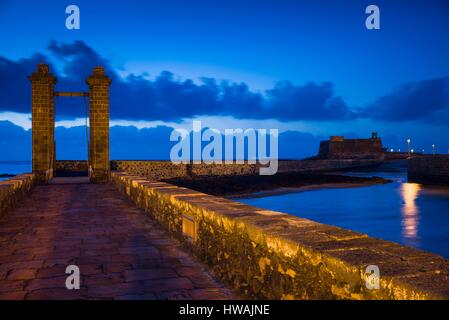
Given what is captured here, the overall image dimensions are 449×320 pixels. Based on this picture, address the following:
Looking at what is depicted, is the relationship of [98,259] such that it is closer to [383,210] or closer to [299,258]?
[299,258]

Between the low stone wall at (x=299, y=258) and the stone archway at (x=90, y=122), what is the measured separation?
10.9m

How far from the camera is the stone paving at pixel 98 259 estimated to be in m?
3.22

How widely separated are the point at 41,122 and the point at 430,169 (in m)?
27.2

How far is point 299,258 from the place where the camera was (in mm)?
2311

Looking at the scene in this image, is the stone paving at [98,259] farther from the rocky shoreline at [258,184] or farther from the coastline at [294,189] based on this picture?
the rocky shoreline at [258,184]

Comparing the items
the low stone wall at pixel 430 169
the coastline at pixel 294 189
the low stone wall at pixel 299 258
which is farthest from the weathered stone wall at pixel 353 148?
the low stone wall at pixel 299 258

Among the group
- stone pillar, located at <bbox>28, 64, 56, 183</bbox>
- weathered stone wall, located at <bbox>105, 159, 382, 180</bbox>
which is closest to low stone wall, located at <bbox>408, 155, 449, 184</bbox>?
weathered stone wall, located at <bbox>105, 159, 382, 180</bbox>

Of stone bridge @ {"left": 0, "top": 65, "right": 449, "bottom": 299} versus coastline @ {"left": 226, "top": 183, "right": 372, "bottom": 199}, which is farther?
coastline @ {"left": 226, "top": 183, "right": 372, "bottom": 199}

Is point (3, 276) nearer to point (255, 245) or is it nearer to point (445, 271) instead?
point (255, 245)

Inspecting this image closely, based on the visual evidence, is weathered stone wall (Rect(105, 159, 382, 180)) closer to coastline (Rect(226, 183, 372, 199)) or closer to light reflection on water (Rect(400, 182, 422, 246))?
coastline (Rect(226, 183, 372, 199))

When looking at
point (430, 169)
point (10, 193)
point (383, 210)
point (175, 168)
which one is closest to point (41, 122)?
point (10, 193)

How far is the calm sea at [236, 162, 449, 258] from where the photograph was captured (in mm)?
13719

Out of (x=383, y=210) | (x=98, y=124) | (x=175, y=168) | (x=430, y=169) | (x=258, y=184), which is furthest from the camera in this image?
(x=430, y=169)
